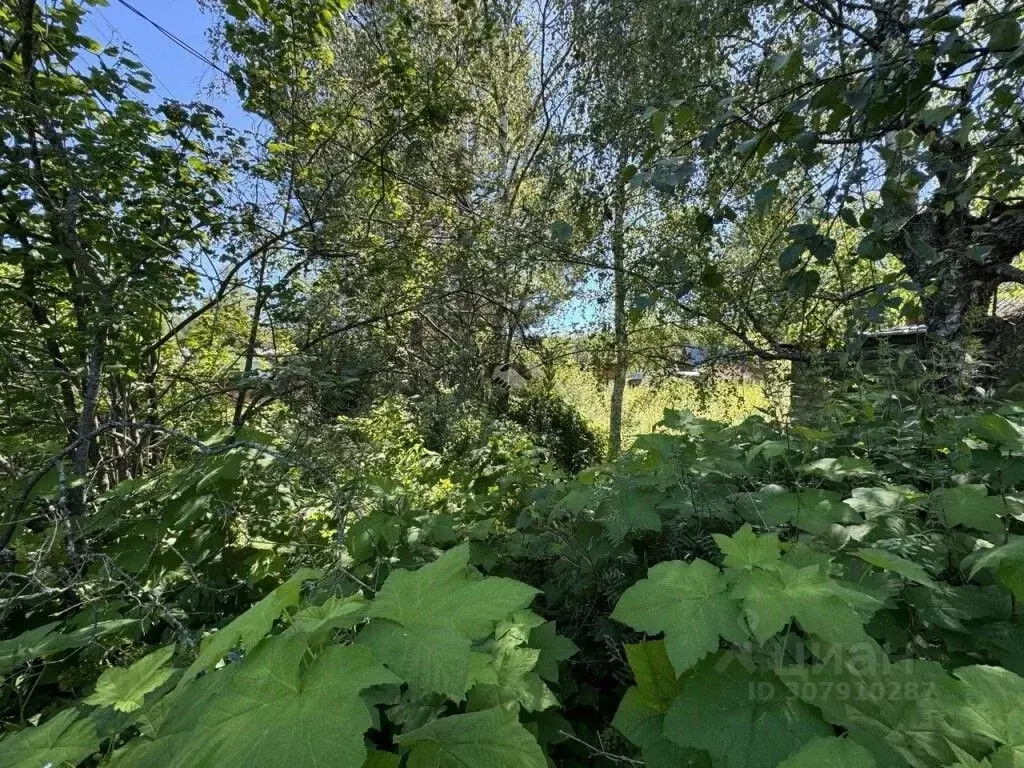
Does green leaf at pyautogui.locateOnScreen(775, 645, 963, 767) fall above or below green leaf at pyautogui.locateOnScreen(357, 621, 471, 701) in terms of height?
below

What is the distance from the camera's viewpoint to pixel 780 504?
1.36 metres

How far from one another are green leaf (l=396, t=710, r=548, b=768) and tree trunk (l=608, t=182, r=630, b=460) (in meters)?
3.42

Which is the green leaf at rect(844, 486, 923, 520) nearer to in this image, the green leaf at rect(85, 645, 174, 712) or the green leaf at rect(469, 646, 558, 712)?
the green leaf at rect(469, 646, 558, 712)

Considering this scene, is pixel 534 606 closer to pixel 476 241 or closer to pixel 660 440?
pixel 660 440

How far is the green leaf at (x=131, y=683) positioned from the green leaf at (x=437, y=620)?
0.41 meters

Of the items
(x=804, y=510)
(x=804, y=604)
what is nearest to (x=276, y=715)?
(x=804, y=604)

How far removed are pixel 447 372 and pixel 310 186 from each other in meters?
3.61

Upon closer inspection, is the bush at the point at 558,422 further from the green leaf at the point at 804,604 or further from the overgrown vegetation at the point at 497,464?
the green leaf at the point at 804,604

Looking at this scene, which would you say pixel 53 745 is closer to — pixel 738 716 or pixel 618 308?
pixel 738 716

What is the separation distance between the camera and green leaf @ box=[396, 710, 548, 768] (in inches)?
25.8

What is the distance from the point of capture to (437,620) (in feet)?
2.31

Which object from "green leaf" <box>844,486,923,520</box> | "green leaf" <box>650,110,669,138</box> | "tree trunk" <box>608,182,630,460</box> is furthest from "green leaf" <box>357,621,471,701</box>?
"tree trunk" <box>608,182,630,460</box>

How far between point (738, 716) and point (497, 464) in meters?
3.82

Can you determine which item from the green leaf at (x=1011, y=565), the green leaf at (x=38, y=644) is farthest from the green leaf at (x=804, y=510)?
the green leaf at (x=38, y=644)
